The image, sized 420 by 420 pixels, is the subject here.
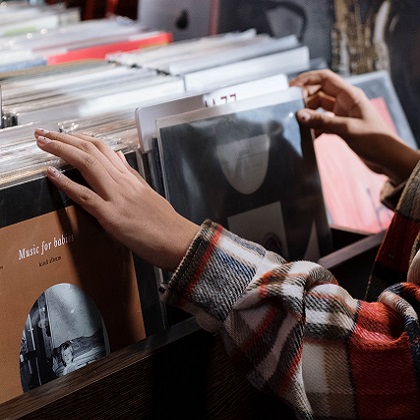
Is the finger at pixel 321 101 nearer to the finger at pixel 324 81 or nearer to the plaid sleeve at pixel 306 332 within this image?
the finger at pixel 324 81

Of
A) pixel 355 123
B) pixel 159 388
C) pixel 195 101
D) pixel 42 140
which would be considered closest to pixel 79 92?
pixel 195 101

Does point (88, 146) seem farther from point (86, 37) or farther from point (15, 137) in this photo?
point (86, 37)

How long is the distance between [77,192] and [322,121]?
1.74 ft

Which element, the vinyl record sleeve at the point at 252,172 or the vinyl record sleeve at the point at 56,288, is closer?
the vinyl record sleeve at the point at 56,288

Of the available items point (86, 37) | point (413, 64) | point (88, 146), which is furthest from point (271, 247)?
point (86, 37)

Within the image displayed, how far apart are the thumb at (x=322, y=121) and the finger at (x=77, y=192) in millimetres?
479

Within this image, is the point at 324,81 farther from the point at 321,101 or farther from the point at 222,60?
the point at 222,60

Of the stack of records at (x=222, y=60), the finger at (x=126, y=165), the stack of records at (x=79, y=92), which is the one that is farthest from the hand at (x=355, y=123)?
the finger at (x=126, y=165)

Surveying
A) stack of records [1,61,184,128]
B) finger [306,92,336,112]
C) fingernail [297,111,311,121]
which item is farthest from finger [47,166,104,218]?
finger [306,92,336,112]

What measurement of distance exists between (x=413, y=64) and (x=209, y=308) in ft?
3.45

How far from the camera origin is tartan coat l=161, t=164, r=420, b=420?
0.87 meters

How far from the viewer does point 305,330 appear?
886 mm

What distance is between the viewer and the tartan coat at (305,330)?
34.2 inches

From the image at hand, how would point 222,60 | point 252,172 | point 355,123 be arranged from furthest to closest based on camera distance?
point 222,60 < point 355,123 < point 252,172
